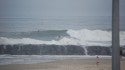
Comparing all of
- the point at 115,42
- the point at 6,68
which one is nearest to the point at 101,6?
the point at 115,42

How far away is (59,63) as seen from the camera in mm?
2605

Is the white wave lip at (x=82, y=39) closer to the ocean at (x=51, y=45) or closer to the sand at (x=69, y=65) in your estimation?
the ocean at (x=51, y=45)

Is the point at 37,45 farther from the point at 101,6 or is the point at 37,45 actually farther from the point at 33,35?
the point at 101,6

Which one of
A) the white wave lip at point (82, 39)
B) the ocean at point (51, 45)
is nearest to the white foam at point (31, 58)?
the ocean at point (51, 45)

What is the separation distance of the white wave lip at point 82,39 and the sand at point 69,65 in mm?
234

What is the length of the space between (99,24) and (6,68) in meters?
1.34

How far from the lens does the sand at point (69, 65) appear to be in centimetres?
260

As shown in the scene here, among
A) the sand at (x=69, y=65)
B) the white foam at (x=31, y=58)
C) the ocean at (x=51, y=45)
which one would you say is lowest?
the sand at (x=69, y=65)

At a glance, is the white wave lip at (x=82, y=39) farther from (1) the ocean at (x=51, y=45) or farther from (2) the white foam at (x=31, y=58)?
(2) the white foam at (x=31, y=58)

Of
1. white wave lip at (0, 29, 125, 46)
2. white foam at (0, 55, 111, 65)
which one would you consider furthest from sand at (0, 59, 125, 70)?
white wave lip at (0, 29, 125, 46)

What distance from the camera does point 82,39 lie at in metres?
2.62

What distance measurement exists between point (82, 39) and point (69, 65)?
380mm

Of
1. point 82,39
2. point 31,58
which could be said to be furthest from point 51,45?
point 82,39

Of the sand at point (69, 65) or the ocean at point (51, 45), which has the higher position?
the ocean at point (51, 45)
